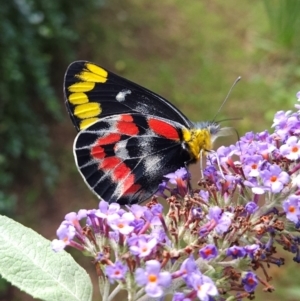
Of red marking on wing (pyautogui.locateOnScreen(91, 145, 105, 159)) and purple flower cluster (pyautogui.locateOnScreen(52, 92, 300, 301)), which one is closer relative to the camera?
purple flower cluster (pyautogui.locateOnScreen(52, 92, 300, 301))

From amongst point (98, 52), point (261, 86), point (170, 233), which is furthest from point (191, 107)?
point (170, 233)

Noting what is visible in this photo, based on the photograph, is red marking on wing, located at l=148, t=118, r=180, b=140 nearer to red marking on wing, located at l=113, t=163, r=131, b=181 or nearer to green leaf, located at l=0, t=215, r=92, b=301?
red marking on wing, located at l=113, t=163, r=131, b=181

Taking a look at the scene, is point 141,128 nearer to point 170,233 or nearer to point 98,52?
point 170,233

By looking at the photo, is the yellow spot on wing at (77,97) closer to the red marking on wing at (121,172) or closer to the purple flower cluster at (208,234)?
the red marking on wing at (121,172)

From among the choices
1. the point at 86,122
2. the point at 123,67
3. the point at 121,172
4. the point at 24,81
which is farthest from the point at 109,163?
the point at 123,67

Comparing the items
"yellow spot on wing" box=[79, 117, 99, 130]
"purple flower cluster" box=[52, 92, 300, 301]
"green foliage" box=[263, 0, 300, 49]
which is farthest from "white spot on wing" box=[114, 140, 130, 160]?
"green foliage" box=[263, 0, 300, 49]

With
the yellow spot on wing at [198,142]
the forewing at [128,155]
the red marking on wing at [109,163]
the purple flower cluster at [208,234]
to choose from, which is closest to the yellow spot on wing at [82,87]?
the forewing at [128,155]

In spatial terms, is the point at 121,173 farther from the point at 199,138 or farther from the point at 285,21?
the point at 285,21

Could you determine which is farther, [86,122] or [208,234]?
[86,122]
